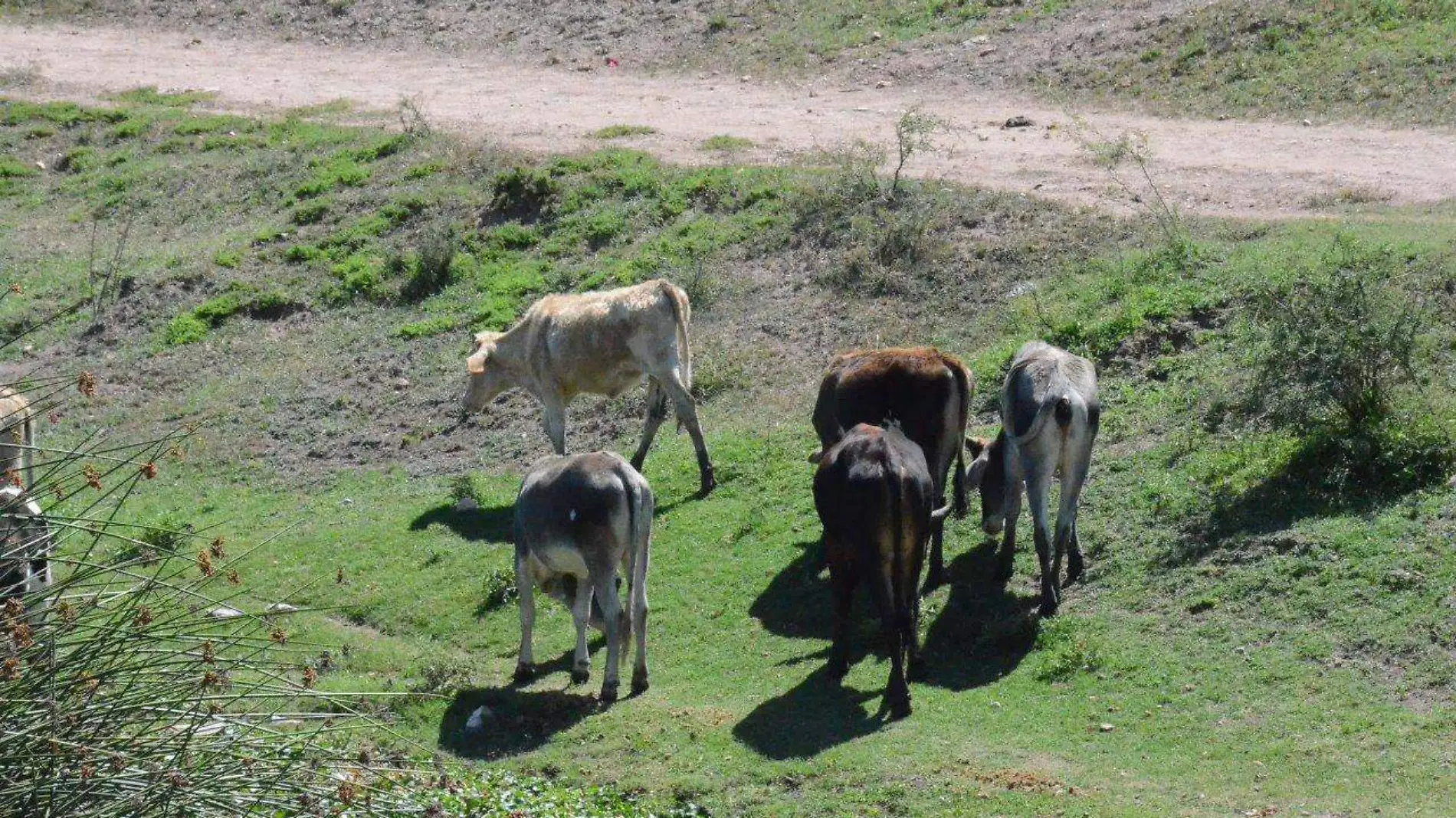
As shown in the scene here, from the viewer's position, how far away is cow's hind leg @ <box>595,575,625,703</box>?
44.6 feet

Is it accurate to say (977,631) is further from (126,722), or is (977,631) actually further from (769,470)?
(126,722)

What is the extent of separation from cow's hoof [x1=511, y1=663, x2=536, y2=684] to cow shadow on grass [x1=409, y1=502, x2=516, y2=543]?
3673 millimetres

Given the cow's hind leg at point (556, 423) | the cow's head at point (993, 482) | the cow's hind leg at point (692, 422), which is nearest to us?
the cow's head at point (993, 482)

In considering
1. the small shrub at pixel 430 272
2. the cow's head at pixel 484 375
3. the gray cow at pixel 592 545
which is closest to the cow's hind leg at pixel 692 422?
the cow's head at pixel 484 375

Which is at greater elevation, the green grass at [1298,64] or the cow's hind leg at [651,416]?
the green grass at [1298,64]

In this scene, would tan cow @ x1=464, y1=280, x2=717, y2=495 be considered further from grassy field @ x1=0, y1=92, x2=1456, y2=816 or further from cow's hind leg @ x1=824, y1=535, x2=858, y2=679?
cow's hind leg @ x1=824, y1=535, x2=858, y2=679

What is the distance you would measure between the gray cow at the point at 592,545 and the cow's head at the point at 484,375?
21.2 feet

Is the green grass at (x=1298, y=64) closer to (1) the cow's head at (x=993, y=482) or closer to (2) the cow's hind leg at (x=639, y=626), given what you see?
(1) the cow's head at (x=993, y=482)

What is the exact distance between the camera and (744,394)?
812 inches

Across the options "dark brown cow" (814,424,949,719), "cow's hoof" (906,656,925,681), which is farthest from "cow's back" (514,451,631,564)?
"cow's hoof" (906,656,925,681)

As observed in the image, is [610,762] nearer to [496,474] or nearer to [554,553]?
[554,553]

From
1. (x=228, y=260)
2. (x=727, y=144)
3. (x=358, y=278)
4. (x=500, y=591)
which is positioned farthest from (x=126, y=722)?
(x=727, y=144)

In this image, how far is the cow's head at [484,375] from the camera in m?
20.6

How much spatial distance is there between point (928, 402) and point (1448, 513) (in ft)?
15.0
